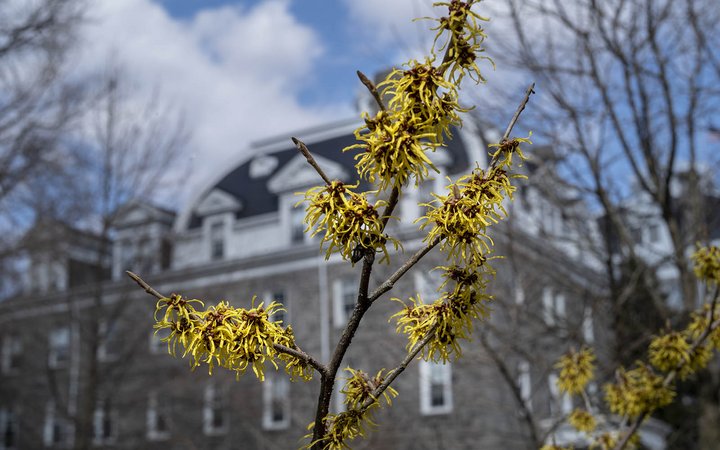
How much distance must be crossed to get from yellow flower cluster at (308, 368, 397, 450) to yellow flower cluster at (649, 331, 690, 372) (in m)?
2.32

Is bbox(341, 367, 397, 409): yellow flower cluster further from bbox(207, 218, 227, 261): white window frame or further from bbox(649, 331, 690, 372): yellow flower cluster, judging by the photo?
bbox(207, 218, 227, 261): white window frame

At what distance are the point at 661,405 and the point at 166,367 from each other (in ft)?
75.7

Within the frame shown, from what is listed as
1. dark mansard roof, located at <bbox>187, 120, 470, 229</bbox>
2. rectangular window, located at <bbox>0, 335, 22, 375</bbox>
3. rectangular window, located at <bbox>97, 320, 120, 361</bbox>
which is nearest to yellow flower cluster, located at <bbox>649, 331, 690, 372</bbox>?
dark mansard roof, located at <bbox>187, 120, 470, 229</bbox>

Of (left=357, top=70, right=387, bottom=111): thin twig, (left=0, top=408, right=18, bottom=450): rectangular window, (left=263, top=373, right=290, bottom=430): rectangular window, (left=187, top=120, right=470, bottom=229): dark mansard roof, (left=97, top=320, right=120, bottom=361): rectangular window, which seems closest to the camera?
(left=357, top=70, right=387, bottom=111): thin twig

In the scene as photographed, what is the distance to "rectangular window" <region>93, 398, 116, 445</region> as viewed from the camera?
25266 millimetres

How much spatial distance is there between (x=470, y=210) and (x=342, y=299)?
74.2ft

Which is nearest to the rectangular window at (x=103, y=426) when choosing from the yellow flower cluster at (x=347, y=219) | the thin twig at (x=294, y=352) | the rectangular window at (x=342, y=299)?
the rectangular window at (x=342, y=299)

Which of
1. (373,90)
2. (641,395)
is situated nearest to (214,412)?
(641,395)

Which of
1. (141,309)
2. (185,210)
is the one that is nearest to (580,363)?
(141,309)

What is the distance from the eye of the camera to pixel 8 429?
104 feet

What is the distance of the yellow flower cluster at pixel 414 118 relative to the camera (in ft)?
7.79

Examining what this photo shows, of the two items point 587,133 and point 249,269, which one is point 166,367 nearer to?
point 249,269

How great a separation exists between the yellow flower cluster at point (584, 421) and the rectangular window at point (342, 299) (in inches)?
763

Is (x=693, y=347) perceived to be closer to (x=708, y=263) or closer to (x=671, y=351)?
(x=671, y=351)
